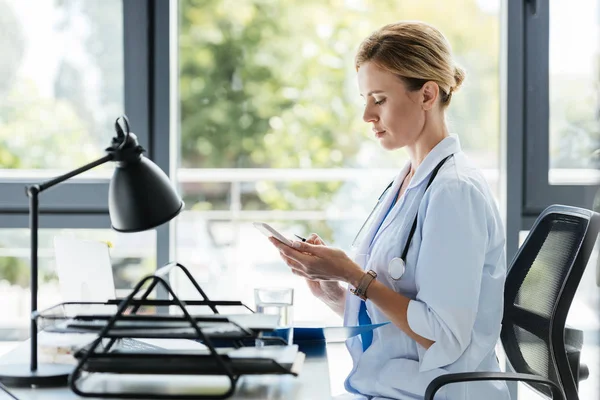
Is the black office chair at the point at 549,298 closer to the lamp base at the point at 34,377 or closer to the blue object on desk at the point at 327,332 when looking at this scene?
the blue object on desk at the point at 327,332

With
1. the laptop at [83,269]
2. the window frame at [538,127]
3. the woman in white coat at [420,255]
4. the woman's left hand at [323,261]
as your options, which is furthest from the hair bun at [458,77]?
the laptop at [83,269]

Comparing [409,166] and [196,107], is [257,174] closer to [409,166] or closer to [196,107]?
[409,166]

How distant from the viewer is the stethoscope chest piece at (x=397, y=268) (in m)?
1.62

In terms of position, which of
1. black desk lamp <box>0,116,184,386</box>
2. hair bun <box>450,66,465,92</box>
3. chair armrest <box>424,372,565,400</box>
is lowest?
chair armrest <box>424,372,565,400</box>

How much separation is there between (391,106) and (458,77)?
197 mm

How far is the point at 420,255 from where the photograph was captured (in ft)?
5.16

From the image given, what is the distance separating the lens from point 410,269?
1.64m

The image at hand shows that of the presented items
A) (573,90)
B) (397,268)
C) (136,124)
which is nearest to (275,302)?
(397,268)

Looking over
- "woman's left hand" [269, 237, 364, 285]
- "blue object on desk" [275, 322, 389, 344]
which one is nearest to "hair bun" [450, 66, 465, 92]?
"woman's left hand" [269, 237, 364, 285]

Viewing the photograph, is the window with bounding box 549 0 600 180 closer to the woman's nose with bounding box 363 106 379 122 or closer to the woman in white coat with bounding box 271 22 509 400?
the woman in white coat with bounding box 271 22 509 400

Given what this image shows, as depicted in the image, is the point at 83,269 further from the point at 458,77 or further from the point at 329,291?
the point at 458,77

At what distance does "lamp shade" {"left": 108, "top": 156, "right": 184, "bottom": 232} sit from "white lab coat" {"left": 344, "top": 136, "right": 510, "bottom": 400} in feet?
1.87

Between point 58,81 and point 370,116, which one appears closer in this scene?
point 370,116

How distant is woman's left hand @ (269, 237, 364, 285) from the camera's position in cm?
161
